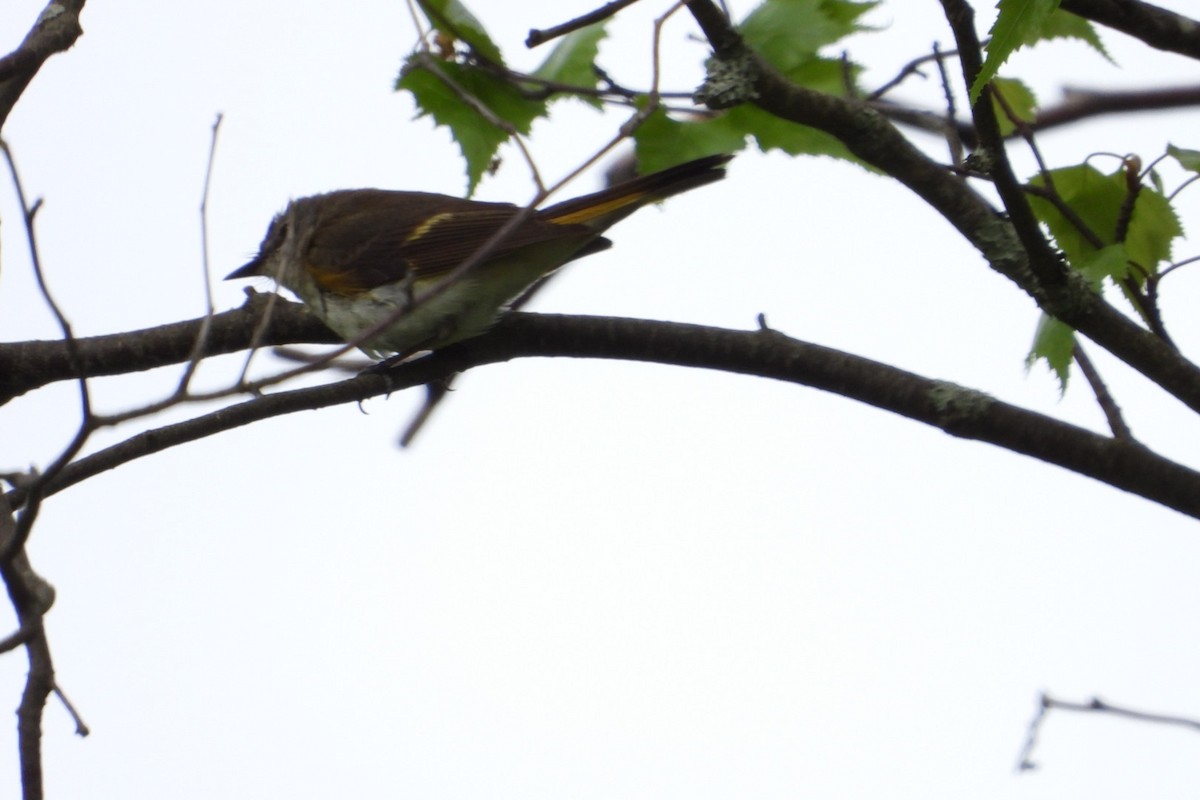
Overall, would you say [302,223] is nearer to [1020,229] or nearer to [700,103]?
[700,103]

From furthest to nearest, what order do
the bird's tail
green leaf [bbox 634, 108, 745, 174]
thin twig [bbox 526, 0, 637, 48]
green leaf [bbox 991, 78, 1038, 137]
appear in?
1. the bird's tail
2. green leaf [bbox 991, 78, 1038, 137]
3. green leaf [bbox 634, 108, 745, 174]
4. thin twig [bbox 526, 0, 637, 48]

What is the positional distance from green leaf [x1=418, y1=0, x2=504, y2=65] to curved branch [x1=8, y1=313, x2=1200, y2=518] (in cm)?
77

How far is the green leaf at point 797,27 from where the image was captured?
11.1 ft

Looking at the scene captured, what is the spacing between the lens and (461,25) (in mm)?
3168

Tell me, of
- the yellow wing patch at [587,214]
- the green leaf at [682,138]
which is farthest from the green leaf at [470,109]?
the yellow wing patch at [587,214]

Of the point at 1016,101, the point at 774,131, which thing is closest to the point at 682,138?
the point at 774,131

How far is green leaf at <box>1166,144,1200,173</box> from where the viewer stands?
314cm

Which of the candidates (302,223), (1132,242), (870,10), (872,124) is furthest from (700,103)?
(302,223)

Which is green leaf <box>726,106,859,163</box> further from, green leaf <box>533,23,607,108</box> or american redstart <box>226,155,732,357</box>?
green leaf <box>533,23,607,108</box>

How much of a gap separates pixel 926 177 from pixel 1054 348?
1.79 ft

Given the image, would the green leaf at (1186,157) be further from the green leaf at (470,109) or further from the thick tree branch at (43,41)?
the thick tree branch at (43,41)

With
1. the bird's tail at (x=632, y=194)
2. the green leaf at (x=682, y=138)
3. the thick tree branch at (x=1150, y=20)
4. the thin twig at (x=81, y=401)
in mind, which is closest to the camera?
the thin twig at (x=81, y=401)

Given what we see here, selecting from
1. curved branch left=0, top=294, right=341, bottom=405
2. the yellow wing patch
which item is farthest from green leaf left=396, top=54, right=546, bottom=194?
the yellow wing patch

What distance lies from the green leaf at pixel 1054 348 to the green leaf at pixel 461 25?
1.53m
